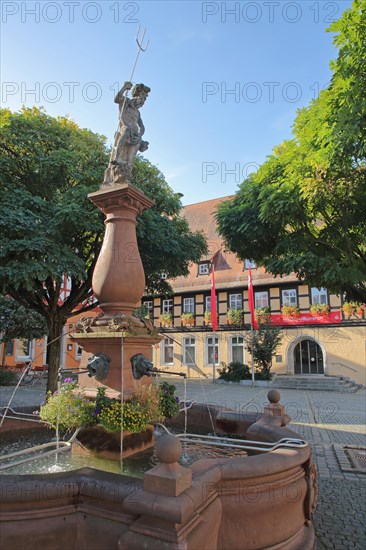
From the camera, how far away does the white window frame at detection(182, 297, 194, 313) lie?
1157 inches

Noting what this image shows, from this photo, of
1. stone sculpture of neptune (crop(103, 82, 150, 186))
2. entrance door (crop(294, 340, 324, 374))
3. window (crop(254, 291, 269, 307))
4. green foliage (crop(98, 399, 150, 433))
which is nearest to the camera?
green foliage (crop(98, 399, 150, 433))

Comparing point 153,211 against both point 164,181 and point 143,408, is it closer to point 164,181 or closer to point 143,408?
point 164,181

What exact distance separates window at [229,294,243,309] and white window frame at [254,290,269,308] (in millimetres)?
1132

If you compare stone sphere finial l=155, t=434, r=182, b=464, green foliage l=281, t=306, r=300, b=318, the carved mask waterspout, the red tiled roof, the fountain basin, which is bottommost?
the fountain basin

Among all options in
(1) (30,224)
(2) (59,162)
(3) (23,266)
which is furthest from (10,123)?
(3) (23,266)

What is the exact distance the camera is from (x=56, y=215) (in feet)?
34.4

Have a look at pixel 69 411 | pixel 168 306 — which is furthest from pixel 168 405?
pixel 168 306

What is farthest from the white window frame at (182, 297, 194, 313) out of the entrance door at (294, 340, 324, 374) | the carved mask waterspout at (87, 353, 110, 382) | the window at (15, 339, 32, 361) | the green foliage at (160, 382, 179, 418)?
the carved mask waterspout at (87, 353, 110, 382)

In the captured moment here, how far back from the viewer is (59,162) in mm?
10984

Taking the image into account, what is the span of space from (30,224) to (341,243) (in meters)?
7.54

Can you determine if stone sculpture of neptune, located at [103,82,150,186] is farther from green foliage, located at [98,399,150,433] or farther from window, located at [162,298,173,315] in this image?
window, located at [162,298,173,315]

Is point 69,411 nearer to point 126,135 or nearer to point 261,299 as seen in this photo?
point 126,135

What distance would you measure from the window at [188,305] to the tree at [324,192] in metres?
19.4

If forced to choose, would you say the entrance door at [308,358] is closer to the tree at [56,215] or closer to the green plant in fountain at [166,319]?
the green plant in fountain at [166,319]
